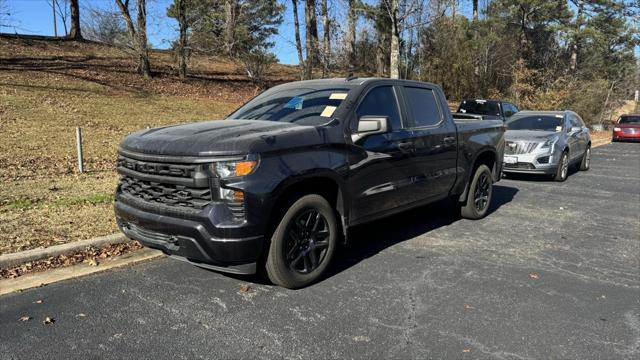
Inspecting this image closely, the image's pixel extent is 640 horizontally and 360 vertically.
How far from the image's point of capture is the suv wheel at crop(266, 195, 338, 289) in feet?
13.9

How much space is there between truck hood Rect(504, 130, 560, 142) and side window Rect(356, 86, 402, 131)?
21.0 ft

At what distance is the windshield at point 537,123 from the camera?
12023mm

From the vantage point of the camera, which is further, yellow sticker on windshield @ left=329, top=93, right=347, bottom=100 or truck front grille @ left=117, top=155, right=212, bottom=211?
yellow sticker on windshield @ left=329, top=93, right=347, bottom=100

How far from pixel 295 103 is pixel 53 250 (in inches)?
110

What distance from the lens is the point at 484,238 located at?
6379 millimetres

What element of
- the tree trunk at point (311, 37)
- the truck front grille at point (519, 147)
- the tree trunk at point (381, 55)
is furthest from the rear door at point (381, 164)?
the tree trunk at point (381, 55)

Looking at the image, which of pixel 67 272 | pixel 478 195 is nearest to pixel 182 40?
pixel 478 195

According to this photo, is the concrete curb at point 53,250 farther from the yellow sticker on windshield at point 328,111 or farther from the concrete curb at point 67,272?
the yellow sticker on windshield at point 328,111

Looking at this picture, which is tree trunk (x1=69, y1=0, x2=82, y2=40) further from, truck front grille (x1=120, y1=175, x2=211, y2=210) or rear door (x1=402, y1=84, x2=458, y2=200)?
truck front grille (x1=120, y1=175, x2=211, y2=210)

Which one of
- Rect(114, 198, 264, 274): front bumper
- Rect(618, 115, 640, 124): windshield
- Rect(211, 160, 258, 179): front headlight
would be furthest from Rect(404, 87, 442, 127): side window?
Rect(618, 115, 640, 124): windshield

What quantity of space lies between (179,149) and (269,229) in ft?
3.14

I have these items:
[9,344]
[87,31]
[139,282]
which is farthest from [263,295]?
[87,31]

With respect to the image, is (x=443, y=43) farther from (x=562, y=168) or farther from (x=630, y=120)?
(x=562, y=168)

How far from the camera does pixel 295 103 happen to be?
17.2ft
